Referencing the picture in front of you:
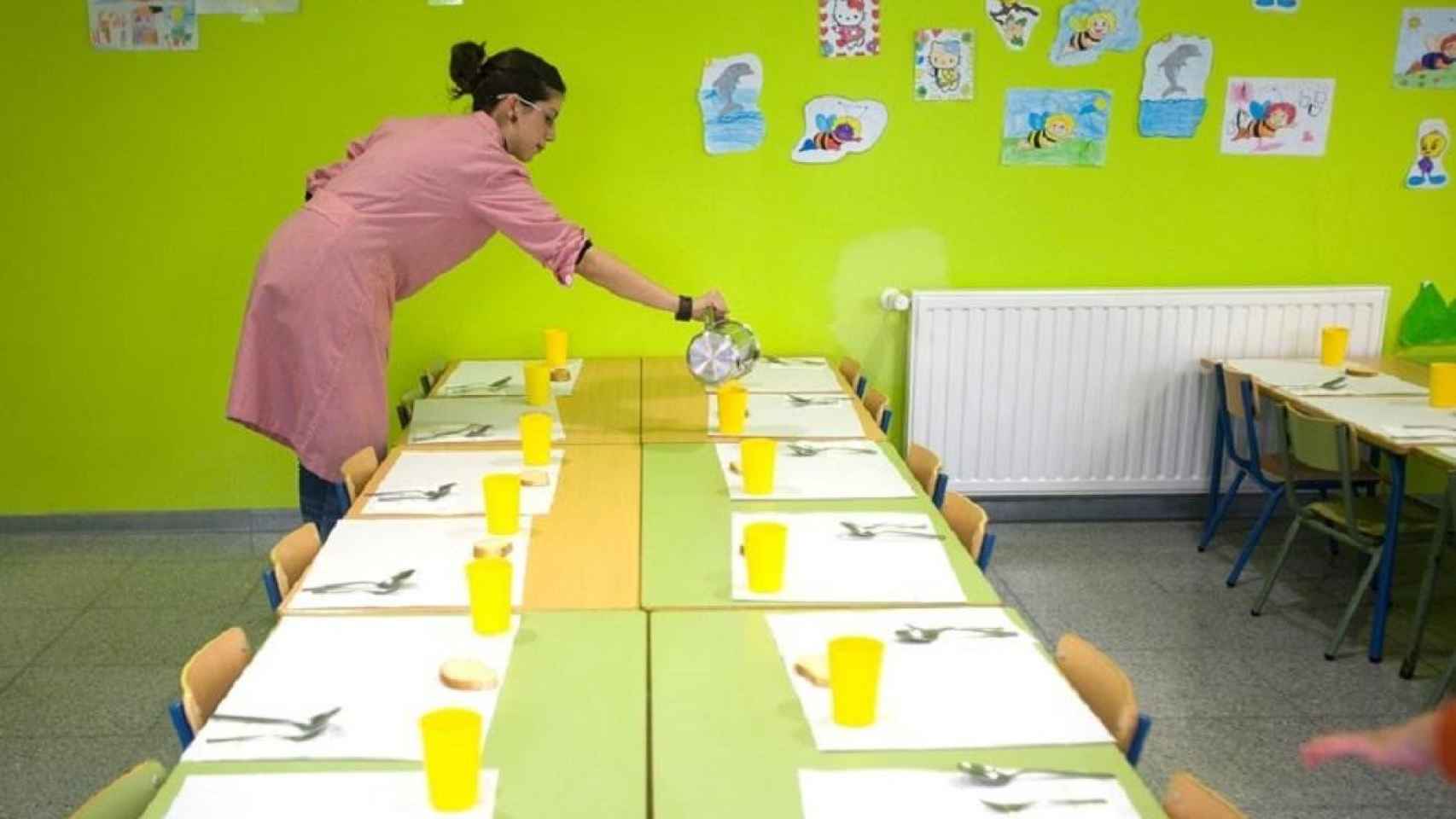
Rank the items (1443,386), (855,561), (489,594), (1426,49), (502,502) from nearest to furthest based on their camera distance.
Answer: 1. (489,594)
2. (855,561)
3. (502,502)
4. (1443,386)
5. (1426,49)

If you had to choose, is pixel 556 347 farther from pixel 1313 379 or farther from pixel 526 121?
pixel 1313 379

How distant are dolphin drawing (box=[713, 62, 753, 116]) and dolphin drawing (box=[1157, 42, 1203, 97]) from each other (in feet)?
4.64

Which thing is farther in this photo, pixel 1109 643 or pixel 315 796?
pixel 1109 643

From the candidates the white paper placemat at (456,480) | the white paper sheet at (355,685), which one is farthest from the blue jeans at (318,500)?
the white paper sheet at (355,685)

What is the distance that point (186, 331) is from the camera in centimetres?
415

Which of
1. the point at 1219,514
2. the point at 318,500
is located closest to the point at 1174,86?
the point at 1219,514

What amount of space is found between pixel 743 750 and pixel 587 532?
865mm

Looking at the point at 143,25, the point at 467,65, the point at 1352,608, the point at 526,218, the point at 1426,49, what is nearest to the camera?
the point at 526,218

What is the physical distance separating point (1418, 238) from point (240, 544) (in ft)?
14.1

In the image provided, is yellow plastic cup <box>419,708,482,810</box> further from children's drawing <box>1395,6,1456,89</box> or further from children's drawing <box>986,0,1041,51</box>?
children's drawing <box>1395,6,1456,89</box>

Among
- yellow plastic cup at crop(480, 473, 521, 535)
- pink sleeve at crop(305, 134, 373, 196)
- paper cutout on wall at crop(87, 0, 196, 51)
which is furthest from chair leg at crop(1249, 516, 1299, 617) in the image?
paper cutout on wall at crop(87, 0, 196, 51)

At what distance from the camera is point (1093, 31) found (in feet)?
13.3

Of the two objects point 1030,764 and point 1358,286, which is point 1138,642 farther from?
point 1030,764

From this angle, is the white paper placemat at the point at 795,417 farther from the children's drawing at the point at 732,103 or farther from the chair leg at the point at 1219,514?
the chair leg at the point at 1219,514
